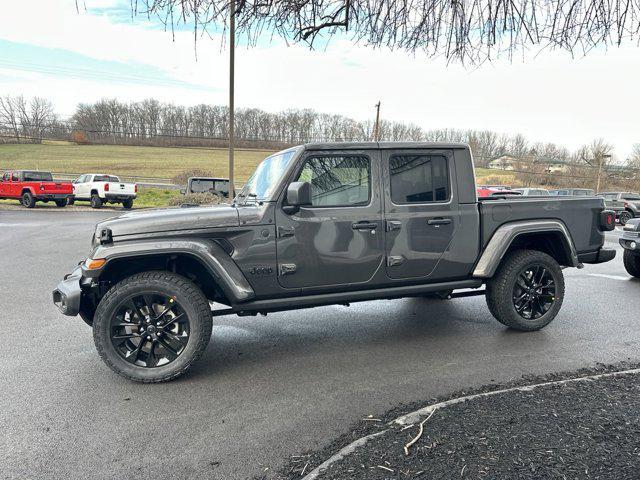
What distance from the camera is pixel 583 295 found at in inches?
257

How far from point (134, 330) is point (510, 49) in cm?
359

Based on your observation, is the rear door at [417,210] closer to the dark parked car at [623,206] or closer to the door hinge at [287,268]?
the door hinge at [287,268]

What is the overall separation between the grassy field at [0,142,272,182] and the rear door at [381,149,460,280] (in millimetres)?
41335

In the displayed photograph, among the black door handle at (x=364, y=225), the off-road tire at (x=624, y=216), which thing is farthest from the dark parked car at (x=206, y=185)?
the off-road tire at (x=624, y=216)

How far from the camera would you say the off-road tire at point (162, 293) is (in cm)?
347

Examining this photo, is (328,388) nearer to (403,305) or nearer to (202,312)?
(202,312)

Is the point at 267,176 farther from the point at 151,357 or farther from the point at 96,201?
the point at 96,201

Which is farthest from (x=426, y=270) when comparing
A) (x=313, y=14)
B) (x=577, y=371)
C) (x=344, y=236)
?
(x=313, y=14)

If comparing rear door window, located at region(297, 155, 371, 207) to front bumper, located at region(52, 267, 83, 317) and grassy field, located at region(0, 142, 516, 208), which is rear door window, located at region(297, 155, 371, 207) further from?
grassy field, located at region(0, 142, 516, 208)

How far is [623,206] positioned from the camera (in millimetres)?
21344

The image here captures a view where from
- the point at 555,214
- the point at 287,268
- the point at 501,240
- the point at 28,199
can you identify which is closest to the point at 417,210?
the point at 501,240

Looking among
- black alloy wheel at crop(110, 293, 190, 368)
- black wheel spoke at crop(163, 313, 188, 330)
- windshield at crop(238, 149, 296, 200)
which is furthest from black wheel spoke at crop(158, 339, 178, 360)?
windshield at crop(238, 149, 296, 200)

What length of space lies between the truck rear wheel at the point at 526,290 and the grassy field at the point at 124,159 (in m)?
41.5

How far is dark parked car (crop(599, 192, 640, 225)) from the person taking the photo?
64.7ft
